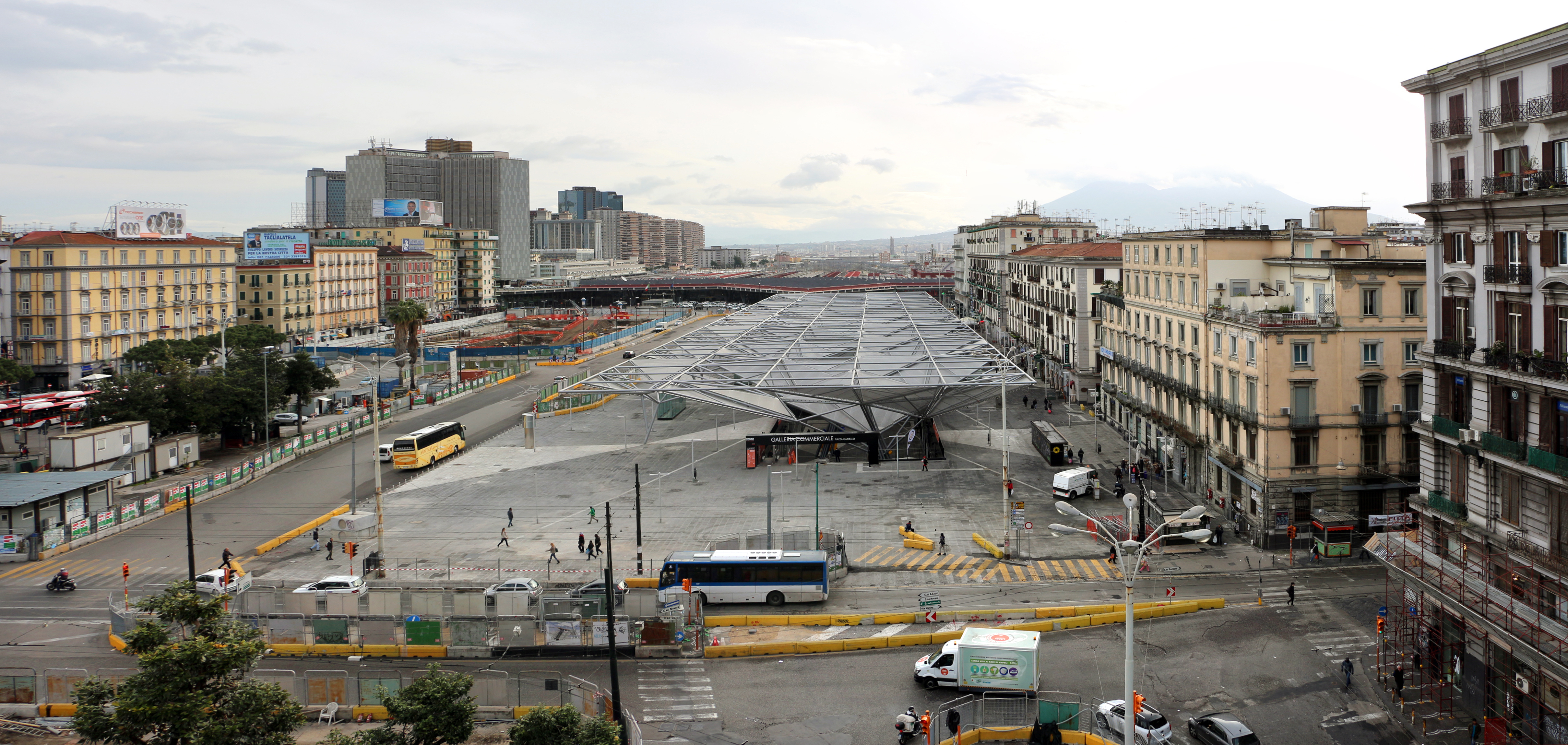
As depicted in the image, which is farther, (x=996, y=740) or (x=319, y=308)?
(x=319, y=308)

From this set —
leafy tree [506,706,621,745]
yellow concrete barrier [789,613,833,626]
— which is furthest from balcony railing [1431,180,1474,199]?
leafy tree [506,706,621,745]

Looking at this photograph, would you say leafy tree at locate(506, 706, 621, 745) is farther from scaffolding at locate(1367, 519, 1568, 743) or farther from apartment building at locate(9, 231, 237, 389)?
apartment building at locate(9, 231, 237, 389)

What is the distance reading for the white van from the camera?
58344 mm

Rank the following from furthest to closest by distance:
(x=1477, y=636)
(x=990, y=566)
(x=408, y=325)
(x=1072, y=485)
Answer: (x=408, y=325) < (x=1072, y=485) < (x=990, y=566) < (x=1477, y=636)

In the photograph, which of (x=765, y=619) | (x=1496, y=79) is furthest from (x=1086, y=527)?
(x=1496, y=79)

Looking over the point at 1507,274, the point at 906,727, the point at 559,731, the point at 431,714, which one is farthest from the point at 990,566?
the point at 431,714

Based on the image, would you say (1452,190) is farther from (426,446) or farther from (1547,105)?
(426,446)

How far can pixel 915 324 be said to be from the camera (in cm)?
11219

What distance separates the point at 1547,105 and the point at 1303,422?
2438 cm

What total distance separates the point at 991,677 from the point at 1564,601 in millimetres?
14721

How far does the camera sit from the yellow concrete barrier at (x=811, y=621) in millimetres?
38750

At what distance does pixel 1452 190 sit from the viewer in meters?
30.5

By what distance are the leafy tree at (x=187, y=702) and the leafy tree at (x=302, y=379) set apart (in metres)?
65.7

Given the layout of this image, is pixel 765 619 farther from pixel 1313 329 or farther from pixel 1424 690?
pixel 1313 329
